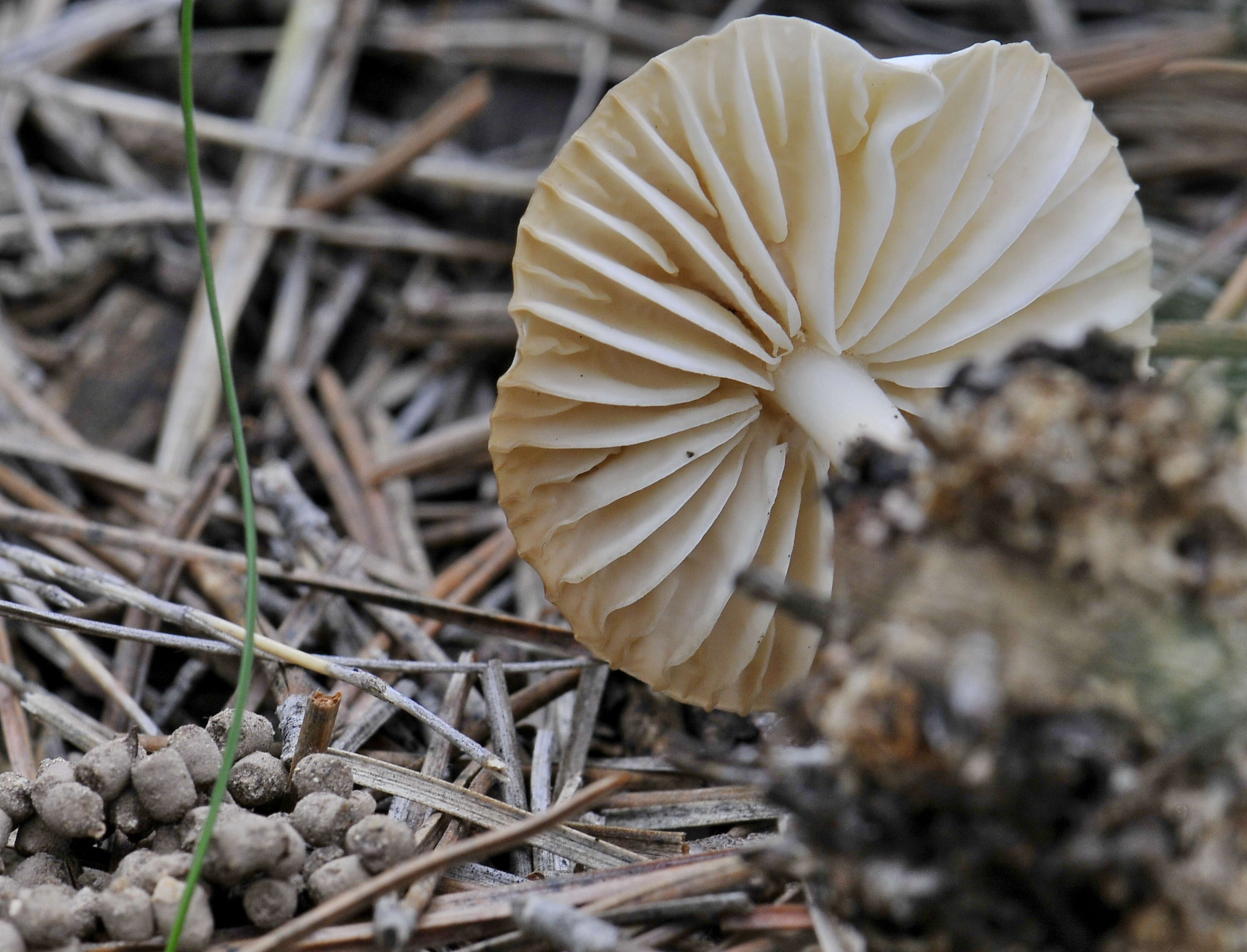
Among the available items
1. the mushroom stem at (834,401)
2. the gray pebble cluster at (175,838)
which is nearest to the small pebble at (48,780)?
the gray pebble cluster at (175,838)

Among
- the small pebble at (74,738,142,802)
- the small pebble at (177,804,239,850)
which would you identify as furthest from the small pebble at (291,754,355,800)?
the small pebble at (74,738,142,802)

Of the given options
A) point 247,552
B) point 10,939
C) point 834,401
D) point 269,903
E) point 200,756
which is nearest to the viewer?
point 10,939

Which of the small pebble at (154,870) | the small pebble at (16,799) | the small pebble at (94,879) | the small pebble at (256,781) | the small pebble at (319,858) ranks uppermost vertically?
the small pebble at (16,799)

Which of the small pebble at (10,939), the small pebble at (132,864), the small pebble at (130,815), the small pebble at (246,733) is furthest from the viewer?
the small pebble at (246,733)

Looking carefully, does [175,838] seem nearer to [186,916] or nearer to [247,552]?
[186,916]

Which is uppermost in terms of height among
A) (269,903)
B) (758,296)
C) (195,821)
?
(758,296)

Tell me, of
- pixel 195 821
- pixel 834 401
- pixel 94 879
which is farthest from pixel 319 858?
pixel 834 401

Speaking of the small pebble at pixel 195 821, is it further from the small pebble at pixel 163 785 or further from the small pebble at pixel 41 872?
the small pebble at pixel 41 872

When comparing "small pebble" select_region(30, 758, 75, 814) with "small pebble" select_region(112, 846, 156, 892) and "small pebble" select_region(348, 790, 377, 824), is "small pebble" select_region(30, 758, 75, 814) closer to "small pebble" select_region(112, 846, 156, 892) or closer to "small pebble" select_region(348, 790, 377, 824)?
"small pebble" select_region(112, 846, 156, 892)
